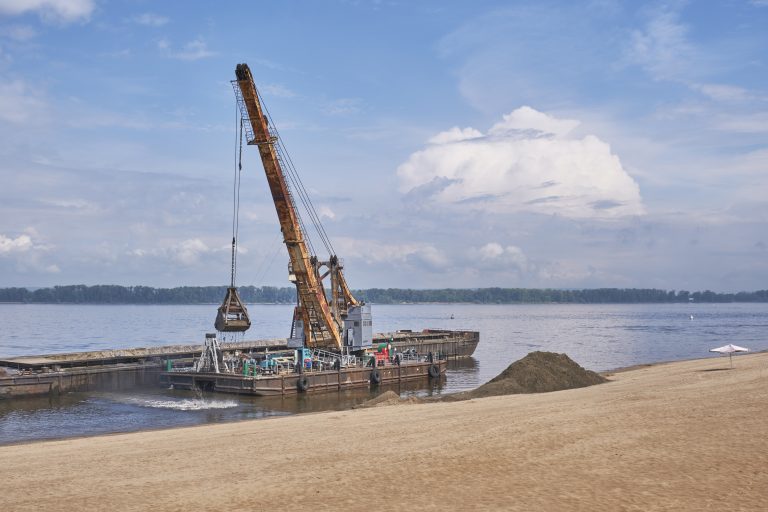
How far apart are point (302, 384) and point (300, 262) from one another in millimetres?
9033

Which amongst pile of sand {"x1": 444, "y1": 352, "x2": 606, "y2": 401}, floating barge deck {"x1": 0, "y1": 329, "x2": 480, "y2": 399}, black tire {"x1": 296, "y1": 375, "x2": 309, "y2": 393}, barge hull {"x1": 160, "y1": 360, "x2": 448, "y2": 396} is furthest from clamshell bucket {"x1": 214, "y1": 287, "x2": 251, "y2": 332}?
pile of sand {"x1": 444, "y1": 352, "x2": 606, "y2": 401}

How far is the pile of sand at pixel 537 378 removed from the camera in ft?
124

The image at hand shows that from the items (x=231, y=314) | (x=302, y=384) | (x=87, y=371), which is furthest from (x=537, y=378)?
(x=87, y=371)

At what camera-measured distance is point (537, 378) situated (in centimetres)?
3962

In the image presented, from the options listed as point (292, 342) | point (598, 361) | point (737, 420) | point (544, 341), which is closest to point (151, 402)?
point (292, 342)

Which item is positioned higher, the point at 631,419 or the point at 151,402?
the point at 631,419

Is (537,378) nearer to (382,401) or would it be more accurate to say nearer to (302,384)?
(382,401)

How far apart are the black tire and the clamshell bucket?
5.99m

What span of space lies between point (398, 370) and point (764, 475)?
133 feet

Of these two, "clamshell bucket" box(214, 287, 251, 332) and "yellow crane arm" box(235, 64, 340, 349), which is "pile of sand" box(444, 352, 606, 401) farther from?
"yellow crane arm" box(235, 64, 340, 349)

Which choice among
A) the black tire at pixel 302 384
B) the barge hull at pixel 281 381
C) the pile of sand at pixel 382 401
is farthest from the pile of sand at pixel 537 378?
the barge hull at pixel 281 381

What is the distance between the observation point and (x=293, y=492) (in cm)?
1550

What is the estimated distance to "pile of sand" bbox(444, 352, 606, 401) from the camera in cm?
3794

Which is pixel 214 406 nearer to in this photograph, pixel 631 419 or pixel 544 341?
pixel 631 419
